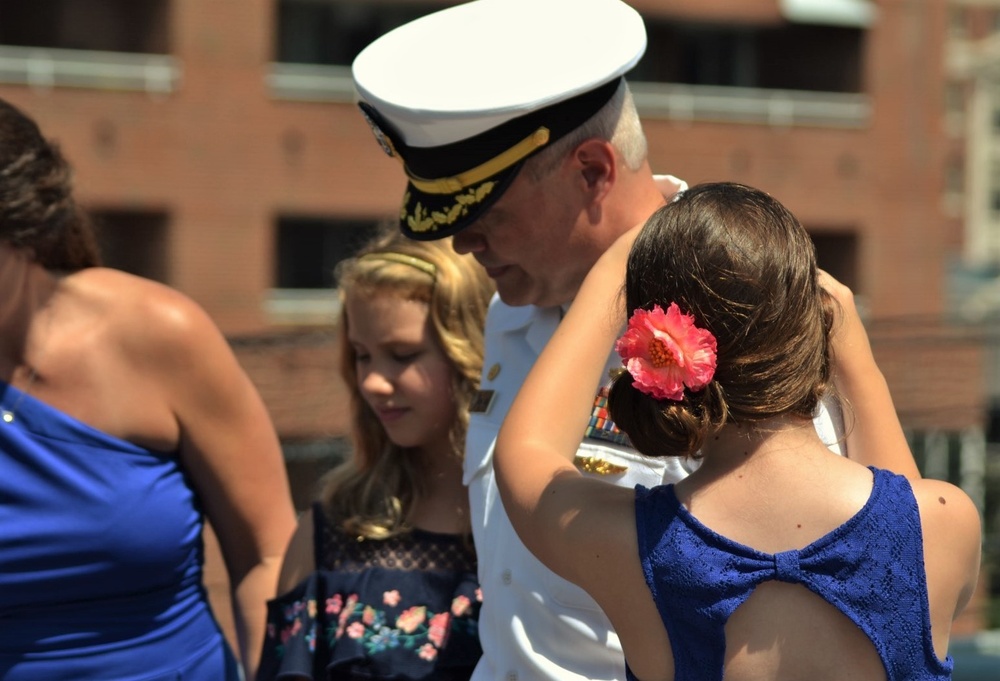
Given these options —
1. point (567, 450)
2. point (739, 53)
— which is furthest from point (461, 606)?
point (739, 53)

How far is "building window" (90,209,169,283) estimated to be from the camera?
1794 centimetres

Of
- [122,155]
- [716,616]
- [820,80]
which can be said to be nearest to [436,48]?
[716,616]

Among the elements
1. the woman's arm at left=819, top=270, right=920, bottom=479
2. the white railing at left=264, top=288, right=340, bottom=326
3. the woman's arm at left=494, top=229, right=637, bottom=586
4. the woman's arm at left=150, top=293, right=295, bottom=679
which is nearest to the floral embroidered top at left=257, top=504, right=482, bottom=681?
the woman's arm at left=150, top=293, right=295, bottom=679

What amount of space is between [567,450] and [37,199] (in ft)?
3.89

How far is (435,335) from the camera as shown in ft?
9.41

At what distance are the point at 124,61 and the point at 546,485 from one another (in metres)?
16.3

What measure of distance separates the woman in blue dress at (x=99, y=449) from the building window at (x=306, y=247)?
54.0 ft

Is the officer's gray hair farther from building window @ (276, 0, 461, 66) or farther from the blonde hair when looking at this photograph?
building window @ (276, 0, 461, 66)

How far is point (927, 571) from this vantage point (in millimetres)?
1796

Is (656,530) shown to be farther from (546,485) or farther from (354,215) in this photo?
(354,215)

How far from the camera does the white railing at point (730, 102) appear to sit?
18.5m

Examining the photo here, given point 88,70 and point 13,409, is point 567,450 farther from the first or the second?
point 88,70

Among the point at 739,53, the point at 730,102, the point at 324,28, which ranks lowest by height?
the point at 739,53

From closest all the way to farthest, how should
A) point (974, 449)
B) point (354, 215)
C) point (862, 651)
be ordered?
1. point (862, 651)
2. point (974, 449)
3. point (354, 215)
